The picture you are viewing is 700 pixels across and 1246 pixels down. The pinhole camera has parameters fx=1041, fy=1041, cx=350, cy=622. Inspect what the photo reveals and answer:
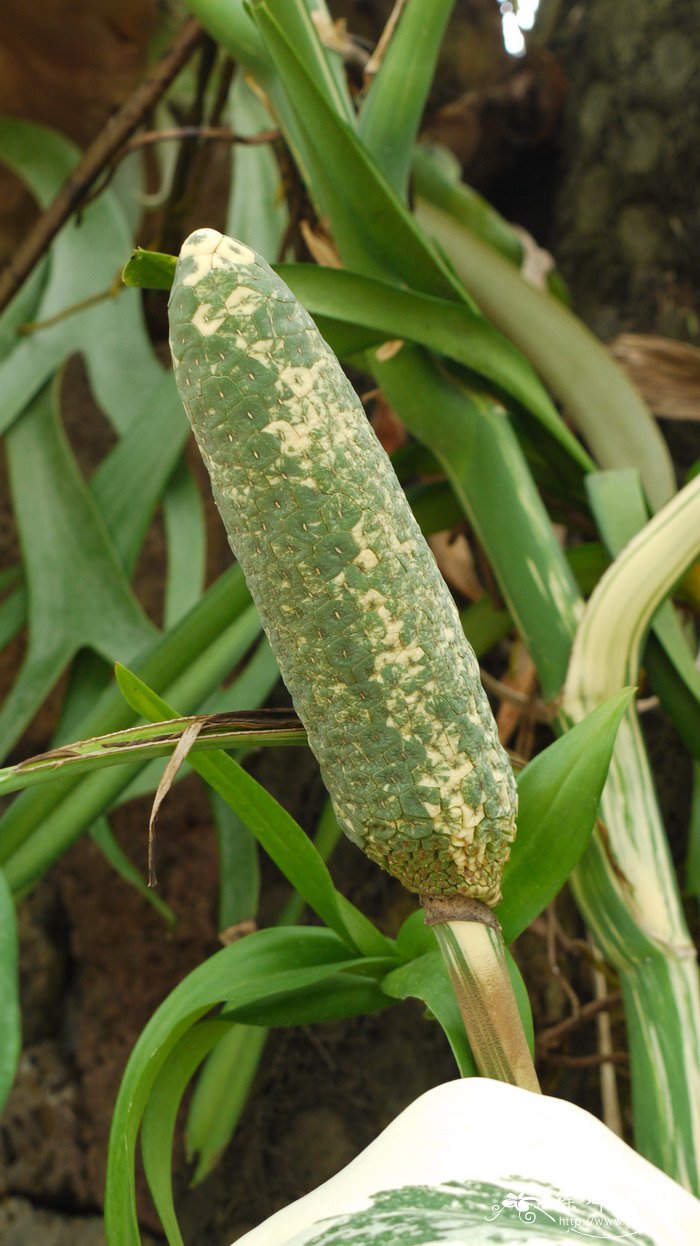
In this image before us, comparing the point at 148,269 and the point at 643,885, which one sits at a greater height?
the point at 148,269

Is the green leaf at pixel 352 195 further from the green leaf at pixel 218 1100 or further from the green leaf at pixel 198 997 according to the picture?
the green leaf at pixel 218 1100

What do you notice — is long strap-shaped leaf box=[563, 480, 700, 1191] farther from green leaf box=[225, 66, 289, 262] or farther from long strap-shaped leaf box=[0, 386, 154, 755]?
green leaf box=[225, 66, 289, 262]

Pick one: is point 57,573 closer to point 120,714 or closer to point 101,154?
point 120,714

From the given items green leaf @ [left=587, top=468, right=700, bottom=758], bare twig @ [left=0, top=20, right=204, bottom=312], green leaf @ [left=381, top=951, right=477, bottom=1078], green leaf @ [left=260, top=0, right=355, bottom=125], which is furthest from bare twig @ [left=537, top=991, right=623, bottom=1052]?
bare twig @ [left=0, top=20, right=204, bottom=312]

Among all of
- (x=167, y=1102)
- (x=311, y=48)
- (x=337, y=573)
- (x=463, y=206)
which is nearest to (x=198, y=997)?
(x=167, y=1102)

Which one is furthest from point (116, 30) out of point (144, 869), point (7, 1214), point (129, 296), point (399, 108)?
point (7, 1214)
